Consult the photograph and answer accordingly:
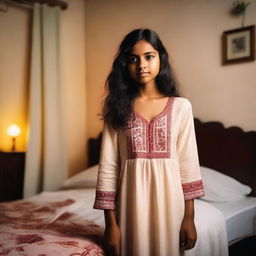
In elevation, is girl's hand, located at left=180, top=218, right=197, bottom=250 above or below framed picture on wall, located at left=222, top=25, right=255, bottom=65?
below

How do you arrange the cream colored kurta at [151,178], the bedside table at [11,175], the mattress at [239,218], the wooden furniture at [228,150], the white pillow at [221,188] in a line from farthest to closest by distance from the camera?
the bedside table at [11,175], the wooden furniture at [228,150], the white pillow at [221,188], the mattress at [239,218], the cream colored kurta at [151,178]

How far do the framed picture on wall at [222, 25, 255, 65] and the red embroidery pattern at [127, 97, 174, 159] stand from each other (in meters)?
1.45

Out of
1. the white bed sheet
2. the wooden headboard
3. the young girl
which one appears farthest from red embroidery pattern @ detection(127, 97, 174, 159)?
the wooden headboard

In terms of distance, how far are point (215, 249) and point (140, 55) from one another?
3.37ft

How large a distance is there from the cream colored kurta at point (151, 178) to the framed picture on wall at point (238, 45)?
4.56 ft

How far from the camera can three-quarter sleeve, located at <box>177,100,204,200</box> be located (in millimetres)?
1119

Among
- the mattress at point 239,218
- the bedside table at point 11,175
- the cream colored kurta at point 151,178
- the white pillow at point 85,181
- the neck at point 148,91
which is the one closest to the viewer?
the cream colored kurta at point 151,178

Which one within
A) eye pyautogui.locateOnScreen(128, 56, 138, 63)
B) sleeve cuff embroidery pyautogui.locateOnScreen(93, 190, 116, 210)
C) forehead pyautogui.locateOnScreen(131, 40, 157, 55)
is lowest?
sleeve cuff embroidery pyautogui.locateOnScreen(93, 190, 116, 210)

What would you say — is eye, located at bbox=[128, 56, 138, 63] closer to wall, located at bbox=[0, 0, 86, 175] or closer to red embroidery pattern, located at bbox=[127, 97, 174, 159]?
red embroidery pattern, located at bbox=[127, 97, 174, 159]

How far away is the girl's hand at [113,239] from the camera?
108cm

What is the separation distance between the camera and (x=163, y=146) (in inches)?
43.9

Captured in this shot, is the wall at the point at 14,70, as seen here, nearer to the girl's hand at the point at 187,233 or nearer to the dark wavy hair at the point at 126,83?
the dark wavy hair at the point at 126,83

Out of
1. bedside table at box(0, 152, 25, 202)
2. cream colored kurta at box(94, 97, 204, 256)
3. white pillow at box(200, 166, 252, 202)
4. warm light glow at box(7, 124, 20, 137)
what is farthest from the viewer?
warm light glow at box(7, 124, 20, 137)

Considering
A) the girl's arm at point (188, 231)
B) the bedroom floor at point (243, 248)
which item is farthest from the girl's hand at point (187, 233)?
the bedroom floor at point (243, 248)
